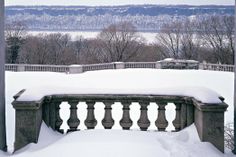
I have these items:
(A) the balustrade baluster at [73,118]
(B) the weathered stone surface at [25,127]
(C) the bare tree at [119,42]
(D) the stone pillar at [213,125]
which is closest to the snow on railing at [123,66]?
(A) the balustrade baluster at [73,118]

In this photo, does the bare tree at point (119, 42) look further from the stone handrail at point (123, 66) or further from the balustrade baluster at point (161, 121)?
the balustrade baluster at point (161, 121)

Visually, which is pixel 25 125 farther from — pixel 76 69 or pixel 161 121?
pixel 76 69

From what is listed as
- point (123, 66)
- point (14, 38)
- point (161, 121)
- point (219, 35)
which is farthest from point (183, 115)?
point (14, 38)

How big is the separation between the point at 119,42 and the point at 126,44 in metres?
1.17

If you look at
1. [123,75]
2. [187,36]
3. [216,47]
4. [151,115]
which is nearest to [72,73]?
[123,75]

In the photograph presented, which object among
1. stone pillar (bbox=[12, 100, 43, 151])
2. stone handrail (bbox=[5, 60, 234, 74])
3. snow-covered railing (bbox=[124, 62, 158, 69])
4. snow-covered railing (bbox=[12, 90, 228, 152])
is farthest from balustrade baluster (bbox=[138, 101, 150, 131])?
snow-covered railing (bbox=[124, 62, 158, 69])

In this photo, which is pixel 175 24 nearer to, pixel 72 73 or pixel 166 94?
pixel 72 73

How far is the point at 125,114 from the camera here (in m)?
6.27

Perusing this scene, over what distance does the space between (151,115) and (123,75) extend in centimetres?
1318

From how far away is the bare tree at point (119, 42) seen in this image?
58.9m

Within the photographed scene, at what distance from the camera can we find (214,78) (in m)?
25.8

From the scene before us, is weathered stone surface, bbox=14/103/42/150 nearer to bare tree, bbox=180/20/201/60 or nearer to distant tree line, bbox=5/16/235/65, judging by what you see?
distant tree line, bbox=5/16/235/65

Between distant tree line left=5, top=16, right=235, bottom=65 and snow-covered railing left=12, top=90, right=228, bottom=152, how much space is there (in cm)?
4860

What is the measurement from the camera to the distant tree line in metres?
56.5
